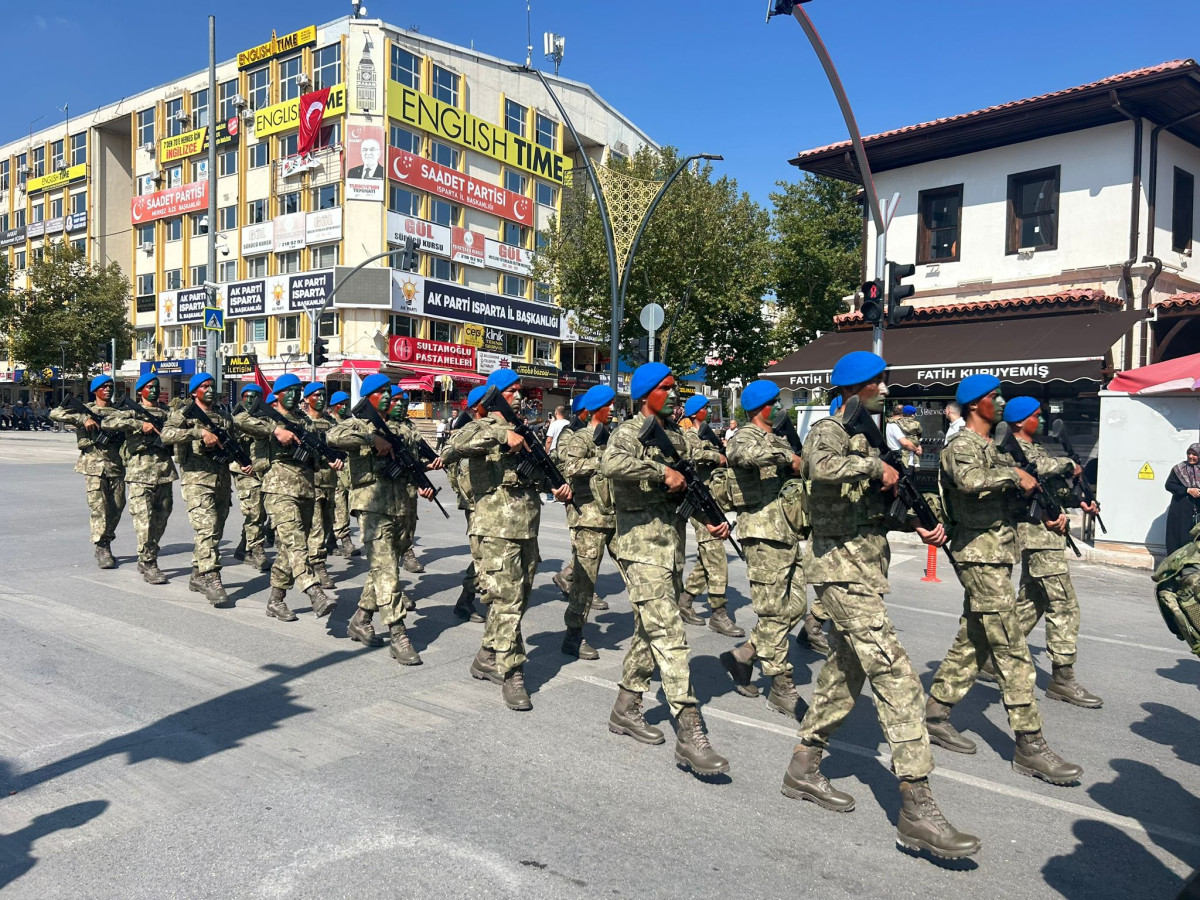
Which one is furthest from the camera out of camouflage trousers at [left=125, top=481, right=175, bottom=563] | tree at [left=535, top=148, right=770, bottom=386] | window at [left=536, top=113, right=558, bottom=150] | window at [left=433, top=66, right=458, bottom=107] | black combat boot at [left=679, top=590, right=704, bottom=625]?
window at [left=536, top=113, right=558, bottom=150]

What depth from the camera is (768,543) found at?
17.7ft

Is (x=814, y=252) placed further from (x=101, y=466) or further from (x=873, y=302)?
(x=101, y=466)

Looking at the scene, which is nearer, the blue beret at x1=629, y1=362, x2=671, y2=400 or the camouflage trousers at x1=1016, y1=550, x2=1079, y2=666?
the blue beret at x1=629, y1=362, x2=671, y2=400

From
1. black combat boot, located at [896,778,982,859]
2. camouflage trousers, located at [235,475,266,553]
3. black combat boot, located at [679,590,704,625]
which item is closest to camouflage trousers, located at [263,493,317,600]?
camouflage trousers, located at [235,475,266,553]

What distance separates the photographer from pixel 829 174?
65.2 ft

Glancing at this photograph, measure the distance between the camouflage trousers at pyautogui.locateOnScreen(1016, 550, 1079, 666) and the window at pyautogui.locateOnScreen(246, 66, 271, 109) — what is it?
43.4 meters

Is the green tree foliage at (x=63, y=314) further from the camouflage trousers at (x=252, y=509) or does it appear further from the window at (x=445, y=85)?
the camouflage trousers at (x=252, y=509)

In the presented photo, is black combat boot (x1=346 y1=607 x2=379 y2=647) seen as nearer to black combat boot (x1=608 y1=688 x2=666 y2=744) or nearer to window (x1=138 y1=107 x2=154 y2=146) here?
black combat boot (x1=608 y1=688 x2=666 y2=744)

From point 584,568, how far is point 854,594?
9.22 feet

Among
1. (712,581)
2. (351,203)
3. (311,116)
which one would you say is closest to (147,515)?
(712,581)

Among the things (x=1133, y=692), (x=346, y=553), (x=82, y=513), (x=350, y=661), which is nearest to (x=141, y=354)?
(x=82, y=513)

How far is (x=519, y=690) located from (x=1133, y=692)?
12.9 ft

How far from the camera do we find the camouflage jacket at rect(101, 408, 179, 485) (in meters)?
8.10

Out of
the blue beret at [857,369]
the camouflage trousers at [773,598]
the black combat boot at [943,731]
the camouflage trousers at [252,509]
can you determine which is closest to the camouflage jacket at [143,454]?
the camouflage trousers at [252,509]
